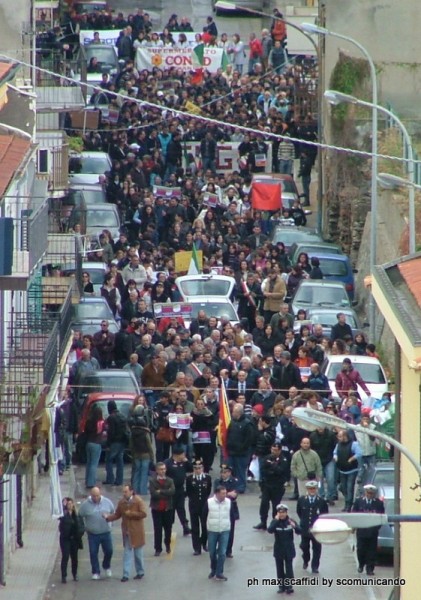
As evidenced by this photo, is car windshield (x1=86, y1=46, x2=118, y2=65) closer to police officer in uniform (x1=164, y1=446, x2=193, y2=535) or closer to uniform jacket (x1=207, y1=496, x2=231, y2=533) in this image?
police officer in uniform (x1=164, y1=446, x2=193, y2=535)

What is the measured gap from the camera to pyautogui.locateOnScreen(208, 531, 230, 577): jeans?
26.9 m

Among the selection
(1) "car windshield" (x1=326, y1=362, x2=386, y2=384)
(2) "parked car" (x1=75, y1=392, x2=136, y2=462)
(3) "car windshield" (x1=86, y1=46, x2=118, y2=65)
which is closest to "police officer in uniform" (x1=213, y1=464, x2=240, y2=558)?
(2) "parked car" (x1=75, y1=392, x2=136, y2=462)

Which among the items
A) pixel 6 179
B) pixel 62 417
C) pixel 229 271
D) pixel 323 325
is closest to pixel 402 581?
pixel 6 179

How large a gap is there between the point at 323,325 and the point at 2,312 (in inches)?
432

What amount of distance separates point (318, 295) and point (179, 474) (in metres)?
11.8

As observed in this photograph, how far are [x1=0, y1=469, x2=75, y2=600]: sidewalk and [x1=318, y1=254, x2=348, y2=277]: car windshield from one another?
11.8 meters

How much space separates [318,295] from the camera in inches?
1555

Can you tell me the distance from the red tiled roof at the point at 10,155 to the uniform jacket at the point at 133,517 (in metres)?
4.29

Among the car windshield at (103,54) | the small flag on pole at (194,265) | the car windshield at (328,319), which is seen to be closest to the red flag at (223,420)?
the car windshield at (328,319)

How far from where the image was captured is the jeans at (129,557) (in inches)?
1065

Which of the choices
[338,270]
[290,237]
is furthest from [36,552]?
[290,237]

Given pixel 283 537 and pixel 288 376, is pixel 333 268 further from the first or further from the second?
pixel 283 537

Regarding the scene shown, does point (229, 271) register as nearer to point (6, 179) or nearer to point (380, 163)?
point (380, 163)

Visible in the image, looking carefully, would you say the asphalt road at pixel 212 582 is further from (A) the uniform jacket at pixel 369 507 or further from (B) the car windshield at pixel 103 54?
(B) the car windshield at pixel 103 54
